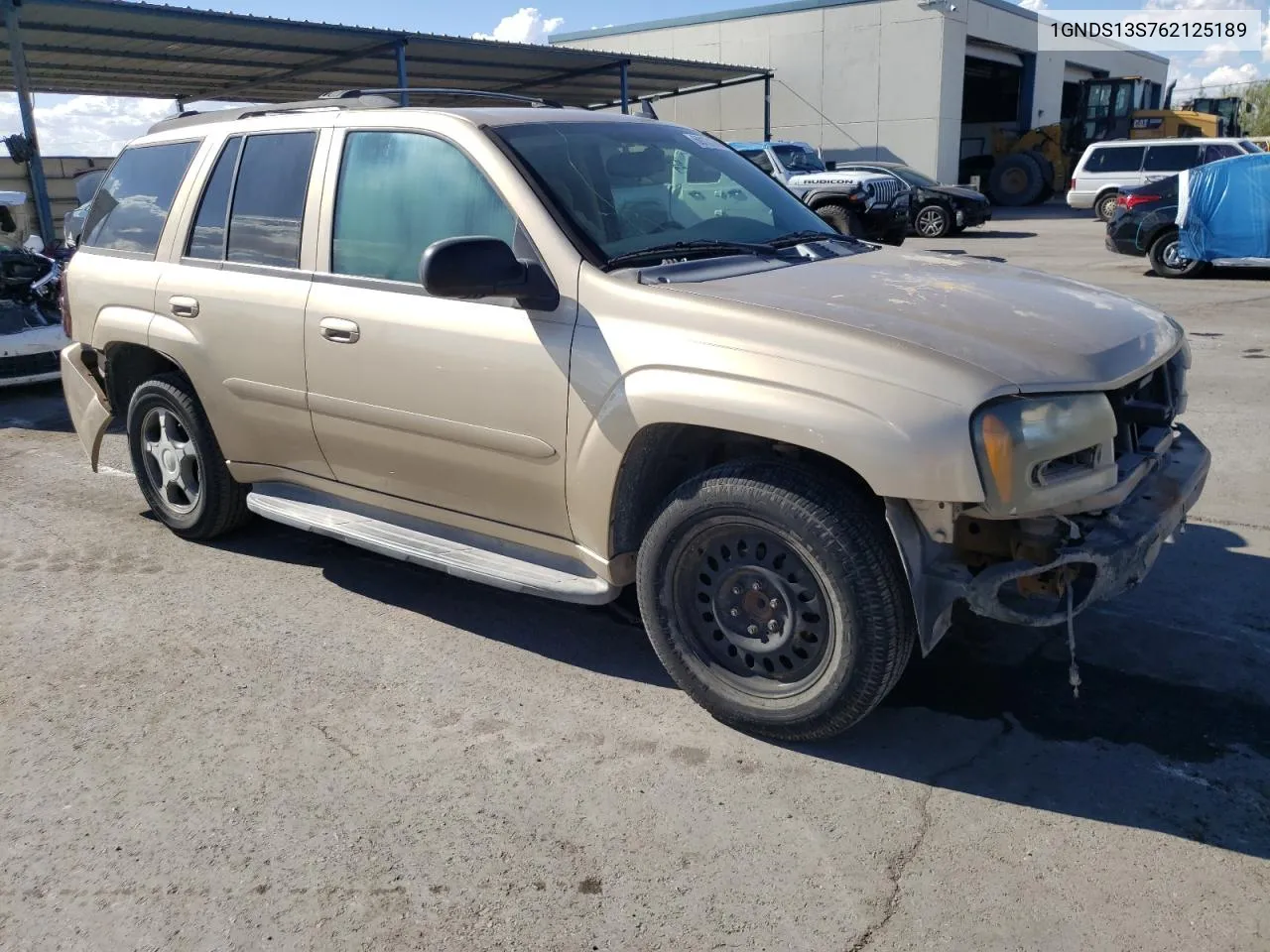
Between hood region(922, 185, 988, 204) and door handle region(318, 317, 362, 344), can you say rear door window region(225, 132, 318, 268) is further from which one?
hood region(922, 185, 988, 204)

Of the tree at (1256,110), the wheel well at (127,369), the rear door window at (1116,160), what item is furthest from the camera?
the tree at (1256,110)

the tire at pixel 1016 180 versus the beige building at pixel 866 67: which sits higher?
the beige building at pixel 866 67

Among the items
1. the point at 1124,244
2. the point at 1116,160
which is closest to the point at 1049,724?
the point at 1124,244

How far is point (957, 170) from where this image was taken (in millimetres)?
33406

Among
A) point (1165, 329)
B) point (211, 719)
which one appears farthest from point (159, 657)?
point (1165, 329)

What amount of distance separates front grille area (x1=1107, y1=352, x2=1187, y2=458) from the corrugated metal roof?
15333 millimetres

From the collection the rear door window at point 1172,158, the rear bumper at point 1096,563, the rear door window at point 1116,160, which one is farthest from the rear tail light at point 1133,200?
the rear bumper at point 1096,563

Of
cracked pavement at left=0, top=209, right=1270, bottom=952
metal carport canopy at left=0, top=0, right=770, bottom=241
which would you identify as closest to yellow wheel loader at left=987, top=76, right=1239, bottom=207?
metal carport canopy at left=0, top=0, right=770, bottom=241

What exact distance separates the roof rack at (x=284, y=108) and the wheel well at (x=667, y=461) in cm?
183

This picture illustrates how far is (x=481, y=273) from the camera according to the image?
127 inches

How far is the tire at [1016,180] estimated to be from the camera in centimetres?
3116

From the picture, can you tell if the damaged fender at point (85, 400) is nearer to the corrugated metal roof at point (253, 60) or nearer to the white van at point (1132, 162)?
the corrugated metal roof at point (253, 60)

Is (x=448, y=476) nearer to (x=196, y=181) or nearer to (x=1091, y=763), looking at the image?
(x=196, y=181)

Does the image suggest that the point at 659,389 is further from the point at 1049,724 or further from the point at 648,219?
the point at 1049,724
